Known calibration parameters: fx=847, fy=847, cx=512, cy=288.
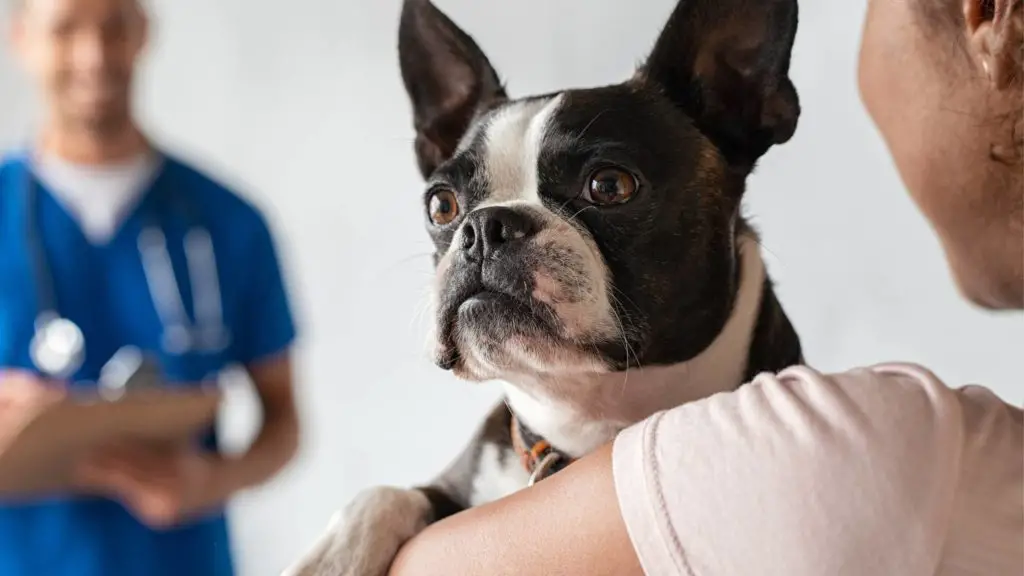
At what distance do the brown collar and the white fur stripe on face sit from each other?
244mm

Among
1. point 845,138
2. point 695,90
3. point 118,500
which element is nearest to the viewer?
point 695,90

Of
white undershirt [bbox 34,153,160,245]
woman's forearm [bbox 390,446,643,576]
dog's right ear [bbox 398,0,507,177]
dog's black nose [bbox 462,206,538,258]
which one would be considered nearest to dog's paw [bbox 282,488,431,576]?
woman's forearm [bbox 390,446,643,576]

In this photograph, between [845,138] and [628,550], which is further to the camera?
[845,138]

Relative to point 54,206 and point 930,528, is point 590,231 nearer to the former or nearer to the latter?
point 930,528

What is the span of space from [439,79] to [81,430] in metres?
0.66

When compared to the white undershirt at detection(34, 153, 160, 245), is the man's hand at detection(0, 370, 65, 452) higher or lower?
lower

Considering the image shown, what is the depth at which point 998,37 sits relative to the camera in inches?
23.9

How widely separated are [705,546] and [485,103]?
0.59 meters

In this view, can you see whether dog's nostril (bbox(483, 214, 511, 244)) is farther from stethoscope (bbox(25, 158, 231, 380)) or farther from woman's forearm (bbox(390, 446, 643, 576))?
stethoscope (bbox(25, 158, 231, 380))

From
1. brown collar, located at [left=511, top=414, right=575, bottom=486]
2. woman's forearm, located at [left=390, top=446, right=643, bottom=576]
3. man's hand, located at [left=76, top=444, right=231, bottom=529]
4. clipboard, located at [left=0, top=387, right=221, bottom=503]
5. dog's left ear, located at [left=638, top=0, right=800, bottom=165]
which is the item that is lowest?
man's hand, located at [left=76, top=444, right=231, bottom=529]

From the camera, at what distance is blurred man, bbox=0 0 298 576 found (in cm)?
126

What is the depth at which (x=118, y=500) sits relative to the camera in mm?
1286

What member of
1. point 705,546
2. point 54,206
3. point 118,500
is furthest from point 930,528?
point 54,206

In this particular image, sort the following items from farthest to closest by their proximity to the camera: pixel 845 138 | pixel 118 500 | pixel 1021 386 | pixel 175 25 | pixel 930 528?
1. pixel 175 25
2. pixel 118 500
3. pixel 1021 386
4. pixel 845 138
5. pixel 930 528
